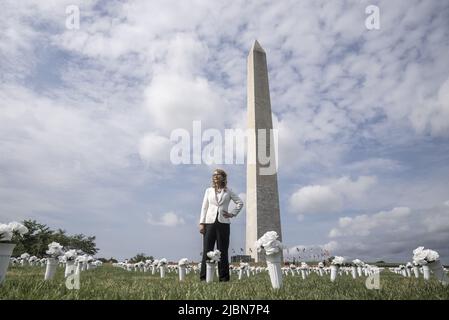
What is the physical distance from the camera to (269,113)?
79.2ft

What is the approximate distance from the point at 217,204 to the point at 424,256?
3.56 m

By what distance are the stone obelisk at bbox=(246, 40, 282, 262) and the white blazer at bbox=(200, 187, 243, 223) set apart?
1631 centimetres

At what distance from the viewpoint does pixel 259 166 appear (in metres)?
23.7

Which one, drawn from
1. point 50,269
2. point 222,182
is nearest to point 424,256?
point 222,182

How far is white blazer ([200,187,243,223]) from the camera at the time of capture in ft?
22.8

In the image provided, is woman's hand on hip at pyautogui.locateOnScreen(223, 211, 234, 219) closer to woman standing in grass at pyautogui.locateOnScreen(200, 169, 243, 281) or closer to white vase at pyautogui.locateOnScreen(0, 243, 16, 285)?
woman standing in grass at pyautogui.locateOnScreen(200, 169, 243, 281)

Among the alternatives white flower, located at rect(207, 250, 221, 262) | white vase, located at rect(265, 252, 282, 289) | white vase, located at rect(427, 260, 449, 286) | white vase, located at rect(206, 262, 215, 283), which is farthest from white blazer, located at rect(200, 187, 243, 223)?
white vase, located at rect(427, 260, 449, 286)

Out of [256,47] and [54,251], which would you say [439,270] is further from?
[256,47]

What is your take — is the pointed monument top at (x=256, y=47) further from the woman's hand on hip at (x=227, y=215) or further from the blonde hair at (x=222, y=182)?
the woman's hand on hip at (x=227, y=215)
